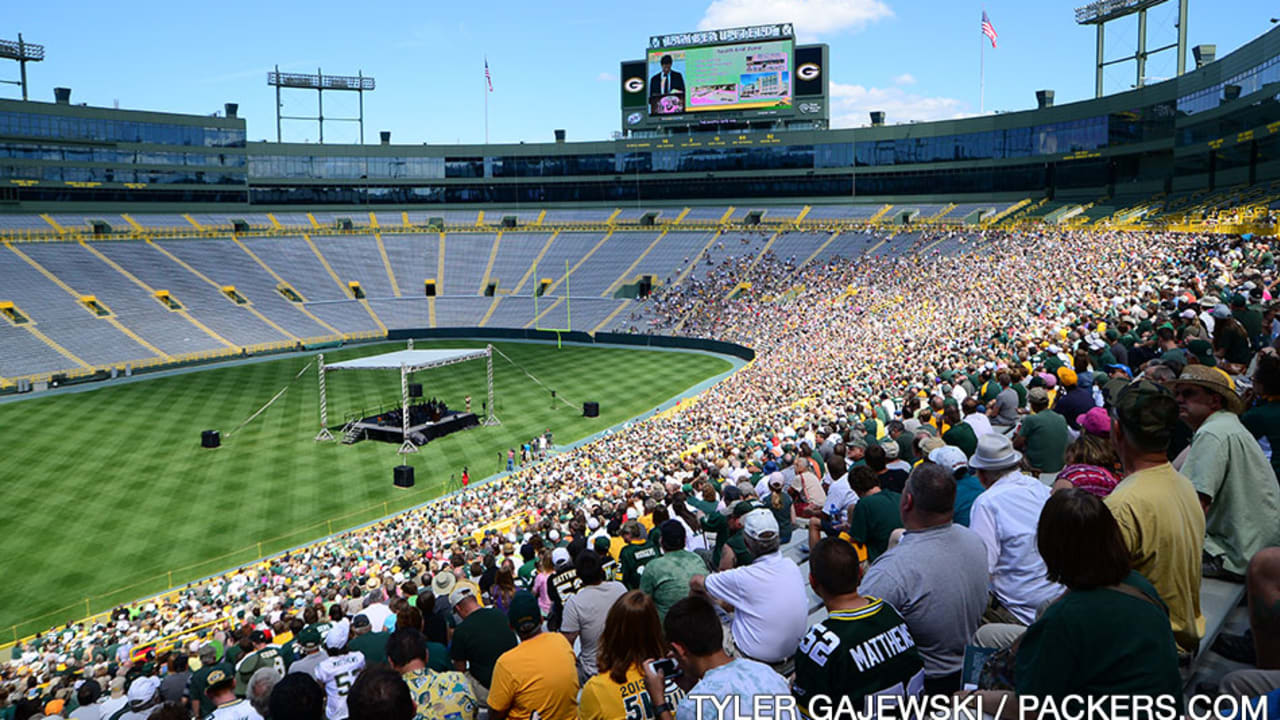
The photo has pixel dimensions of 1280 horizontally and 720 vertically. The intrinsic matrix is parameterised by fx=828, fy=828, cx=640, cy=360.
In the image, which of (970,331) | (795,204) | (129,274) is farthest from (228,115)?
(970,331)

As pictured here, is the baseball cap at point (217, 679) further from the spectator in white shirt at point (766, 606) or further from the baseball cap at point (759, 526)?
the baseball cap at point (759, 526)

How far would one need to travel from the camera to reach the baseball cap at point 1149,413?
4598mm

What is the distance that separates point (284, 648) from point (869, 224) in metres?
67.3

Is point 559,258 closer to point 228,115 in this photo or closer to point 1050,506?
point 228,115

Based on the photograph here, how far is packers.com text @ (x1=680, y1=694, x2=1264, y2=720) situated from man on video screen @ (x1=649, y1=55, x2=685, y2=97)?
246 feet

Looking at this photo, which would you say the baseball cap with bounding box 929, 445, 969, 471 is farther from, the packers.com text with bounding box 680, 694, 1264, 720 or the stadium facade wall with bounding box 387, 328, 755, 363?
the stadium facade wall with bounding box 387, 328, 755, 363

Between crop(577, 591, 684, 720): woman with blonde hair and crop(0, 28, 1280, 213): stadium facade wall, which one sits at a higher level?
crop(0, 28, 1280, 213): stadium facade wall

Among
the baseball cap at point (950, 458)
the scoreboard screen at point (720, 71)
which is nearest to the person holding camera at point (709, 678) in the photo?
the baseball cap at point (950, 458)

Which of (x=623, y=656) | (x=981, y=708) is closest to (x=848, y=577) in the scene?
(x=981, y=708)

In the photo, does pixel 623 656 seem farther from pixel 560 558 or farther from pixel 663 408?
pixel 663 408

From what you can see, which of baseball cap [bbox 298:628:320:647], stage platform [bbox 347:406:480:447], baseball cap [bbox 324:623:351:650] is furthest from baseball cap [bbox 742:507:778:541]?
stage platform [bbox 347:406:480:447]

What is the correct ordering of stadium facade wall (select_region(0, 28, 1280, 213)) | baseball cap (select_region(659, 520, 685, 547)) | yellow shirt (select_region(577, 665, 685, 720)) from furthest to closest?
stadium facade wall (select_region(0, 28, 1280, 213))
baseball cap (select_region(659, 520, 685, 547))
yellow shirt (select_region(577, 665, 685, 720))

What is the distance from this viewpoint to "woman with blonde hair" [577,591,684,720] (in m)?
4.92

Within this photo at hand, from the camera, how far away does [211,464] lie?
102ft
